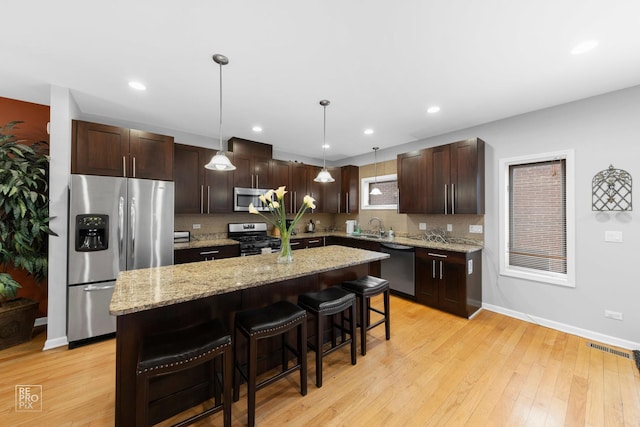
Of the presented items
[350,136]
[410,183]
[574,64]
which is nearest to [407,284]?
[410,183]

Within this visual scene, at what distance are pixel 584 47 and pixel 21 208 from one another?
5.18m

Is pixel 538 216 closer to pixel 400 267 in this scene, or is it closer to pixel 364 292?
pixel 400 267

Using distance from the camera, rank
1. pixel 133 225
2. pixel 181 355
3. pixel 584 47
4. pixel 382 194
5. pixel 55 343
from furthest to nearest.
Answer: pixel 382 194
pixel 133 225
pixel 55 343
pixel 584 47
pixel 181 355

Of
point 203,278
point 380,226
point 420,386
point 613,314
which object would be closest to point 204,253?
point 203,278

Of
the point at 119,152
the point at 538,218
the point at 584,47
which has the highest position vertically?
the point at 584,47

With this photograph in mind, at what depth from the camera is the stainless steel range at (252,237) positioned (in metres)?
3.94

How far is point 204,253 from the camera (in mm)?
3568

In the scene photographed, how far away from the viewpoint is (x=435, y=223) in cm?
416

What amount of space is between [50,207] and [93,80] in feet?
4.53

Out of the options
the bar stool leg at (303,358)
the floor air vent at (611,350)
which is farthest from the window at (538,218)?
the bar stool leg at (303,358)

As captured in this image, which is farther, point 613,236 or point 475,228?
point 475,228

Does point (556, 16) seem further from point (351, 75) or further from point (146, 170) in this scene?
point (146, 170)

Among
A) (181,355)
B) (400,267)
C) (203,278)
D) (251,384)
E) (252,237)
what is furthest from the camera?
(252,237)

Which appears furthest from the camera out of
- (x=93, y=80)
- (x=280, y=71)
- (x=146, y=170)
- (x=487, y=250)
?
(x=487, y=250)
